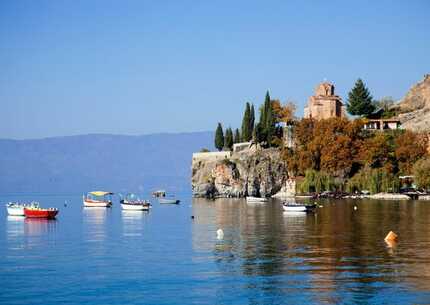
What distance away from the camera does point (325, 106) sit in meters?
128

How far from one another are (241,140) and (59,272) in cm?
9348

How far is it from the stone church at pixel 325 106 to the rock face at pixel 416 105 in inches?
401

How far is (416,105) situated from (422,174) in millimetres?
35789

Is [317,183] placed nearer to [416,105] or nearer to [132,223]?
[416,105]

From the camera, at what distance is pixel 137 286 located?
32344 mm

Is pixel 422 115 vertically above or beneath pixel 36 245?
above

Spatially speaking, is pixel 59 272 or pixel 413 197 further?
pixel 413 197

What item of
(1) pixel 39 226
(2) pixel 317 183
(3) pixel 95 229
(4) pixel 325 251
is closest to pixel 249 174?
(2) pixel 317 183

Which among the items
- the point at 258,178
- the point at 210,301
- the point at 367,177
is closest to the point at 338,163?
the point at 367,177

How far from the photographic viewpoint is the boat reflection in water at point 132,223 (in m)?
58.3

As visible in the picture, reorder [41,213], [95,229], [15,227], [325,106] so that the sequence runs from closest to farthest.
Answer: [95,229] → [15,227] → [41,213] → [325,106]

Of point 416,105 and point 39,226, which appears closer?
point 39,226

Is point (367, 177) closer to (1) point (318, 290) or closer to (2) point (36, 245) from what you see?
(2) point (36, 245)

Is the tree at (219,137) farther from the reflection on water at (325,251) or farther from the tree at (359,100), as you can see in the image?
the reflection on water at (325,251)
